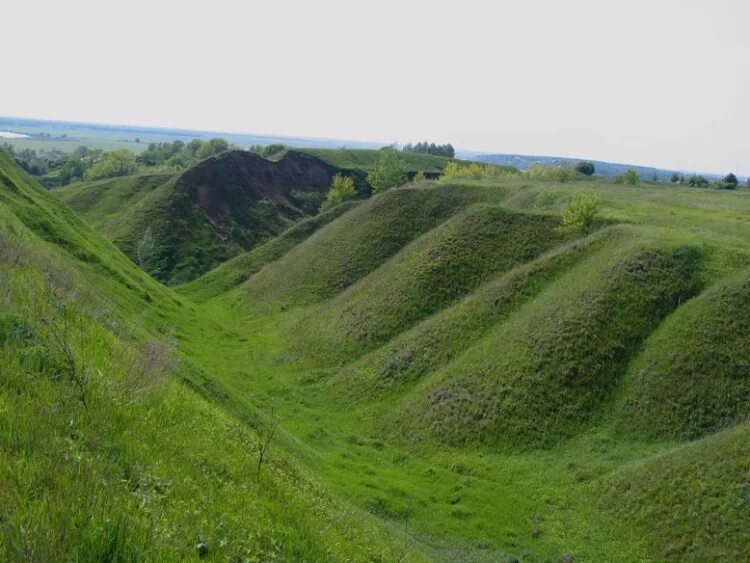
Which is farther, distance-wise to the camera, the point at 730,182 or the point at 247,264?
the point at 730,182

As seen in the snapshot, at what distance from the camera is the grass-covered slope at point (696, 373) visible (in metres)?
28.6

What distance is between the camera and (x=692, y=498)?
75.8 feet

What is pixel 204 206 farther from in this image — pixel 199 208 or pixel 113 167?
pixel 113 167

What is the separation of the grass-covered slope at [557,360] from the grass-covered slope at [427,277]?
904 cm

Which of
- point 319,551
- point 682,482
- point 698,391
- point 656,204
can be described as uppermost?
point 656,204

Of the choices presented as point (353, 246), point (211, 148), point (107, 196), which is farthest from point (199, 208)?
point (211, 148)

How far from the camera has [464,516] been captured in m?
25.4

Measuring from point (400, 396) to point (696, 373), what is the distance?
60.5 feet

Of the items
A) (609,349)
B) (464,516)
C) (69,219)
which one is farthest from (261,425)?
(69,219)

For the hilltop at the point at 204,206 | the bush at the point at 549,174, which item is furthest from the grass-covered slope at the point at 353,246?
the bush at the point at 549,174

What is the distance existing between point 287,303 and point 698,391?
4184 centimetres

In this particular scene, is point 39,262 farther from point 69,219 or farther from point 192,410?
point 69,219

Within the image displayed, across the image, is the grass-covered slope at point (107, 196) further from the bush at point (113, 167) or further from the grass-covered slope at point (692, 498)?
the grass-covered slope at point (692, 498)

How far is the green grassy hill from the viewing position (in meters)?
7.70
